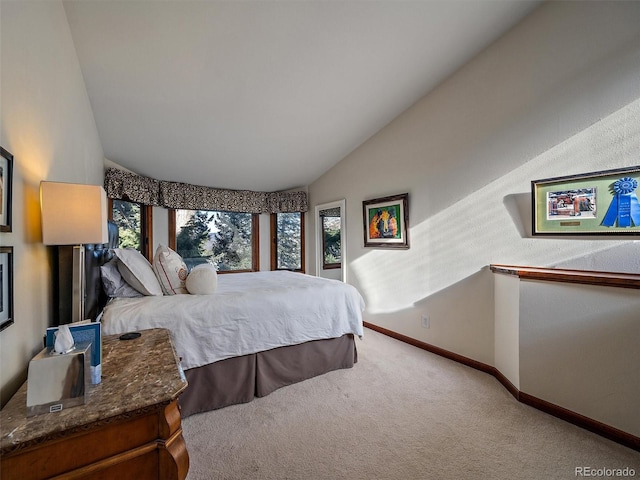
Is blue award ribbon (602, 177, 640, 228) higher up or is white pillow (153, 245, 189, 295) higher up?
blue award ribbon (602, 177, 640, 228)

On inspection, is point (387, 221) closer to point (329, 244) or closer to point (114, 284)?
point (329, 244)

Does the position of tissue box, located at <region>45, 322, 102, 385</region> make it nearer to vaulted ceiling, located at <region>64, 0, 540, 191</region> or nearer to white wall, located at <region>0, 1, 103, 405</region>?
white wall, located at <region>0, 1, 103, 405</region>

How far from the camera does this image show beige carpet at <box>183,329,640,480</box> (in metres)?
1.45

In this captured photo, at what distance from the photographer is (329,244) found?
4.95 m

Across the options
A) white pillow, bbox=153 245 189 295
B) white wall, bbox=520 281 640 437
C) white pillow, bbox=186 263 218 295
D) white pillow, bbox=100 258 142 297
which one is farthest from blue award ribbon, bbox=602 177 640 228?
white pillow, bbox=100 258 142 297

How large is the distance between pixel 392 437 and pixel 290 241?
3893 millimetres

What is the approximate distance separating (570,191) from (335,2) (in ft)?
7.08

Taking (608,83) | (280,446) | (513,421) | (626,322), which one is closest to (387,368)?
(513,421)

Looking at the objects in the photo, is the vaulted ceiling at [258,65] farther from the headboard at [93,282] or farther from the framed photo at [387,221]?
the headboard at [93,282]

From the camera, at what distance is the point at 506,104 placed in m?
2.38

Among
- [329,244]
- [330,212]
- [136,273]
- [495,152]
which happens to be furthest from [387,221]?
[136,273]

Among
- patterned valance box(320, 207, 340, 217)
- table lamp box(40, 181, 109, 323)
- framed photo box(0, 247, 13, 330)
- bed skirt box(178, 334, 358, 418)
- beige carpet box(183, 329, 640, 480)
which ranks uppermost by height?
patterned valance box(320, 207, 340, 217)

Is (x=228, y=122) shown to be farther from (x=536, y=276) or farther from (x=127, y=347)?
(x=536, y=276)

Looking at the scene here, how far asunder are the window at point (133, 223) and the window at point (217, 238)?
1.10 ft
